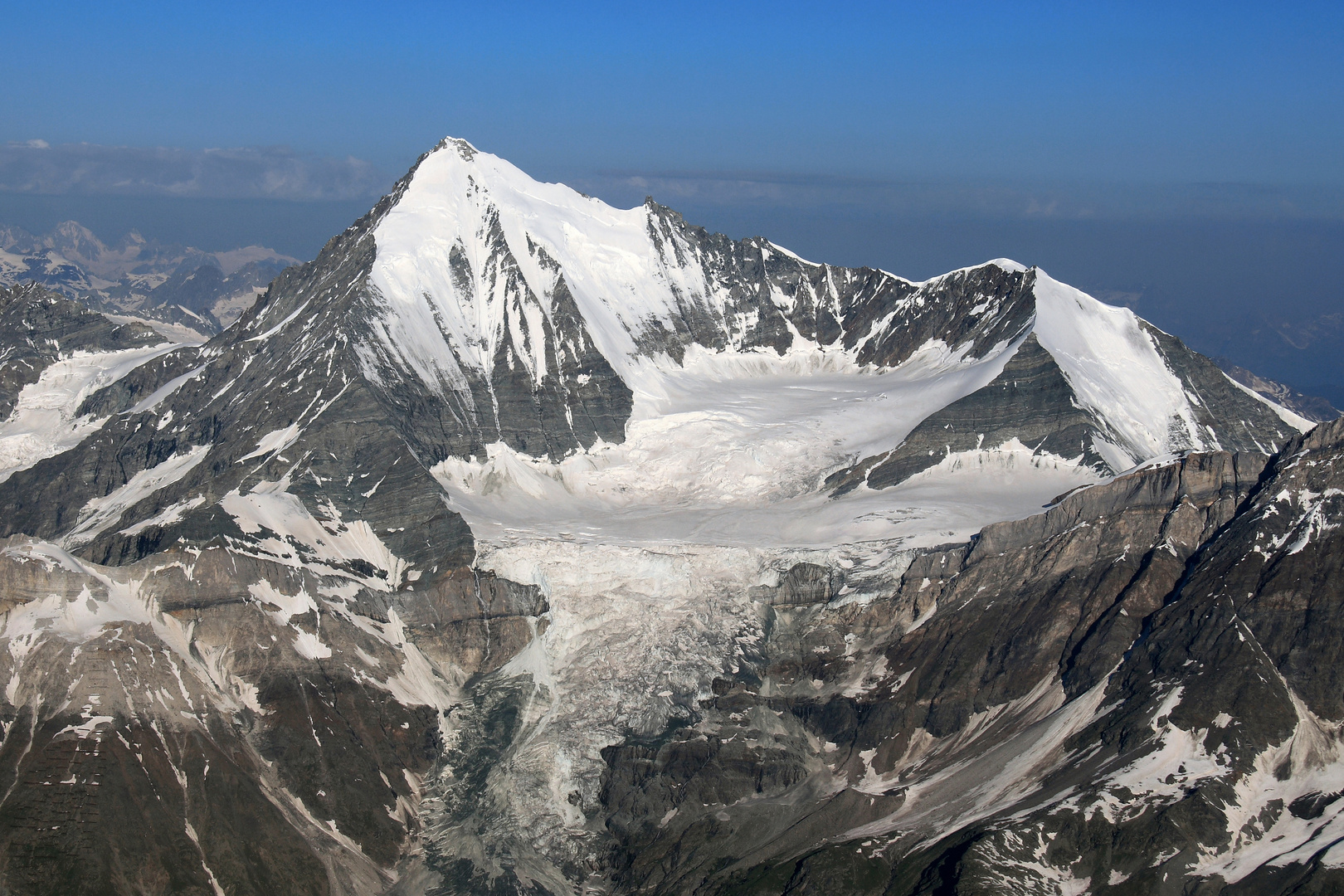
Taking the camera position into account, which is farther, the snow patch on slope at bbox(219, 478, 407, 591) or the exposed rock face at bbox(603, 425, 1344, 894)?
the snow patch on slope at bbox(219, 478, 407, 591)

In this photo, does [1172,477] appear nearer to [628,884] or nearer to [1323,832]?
[1323,832]

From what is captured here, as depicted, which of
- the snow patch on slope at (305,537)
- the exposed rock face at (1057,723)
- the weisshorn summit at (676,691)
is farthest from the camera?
the snow patch on slope at (305,537)

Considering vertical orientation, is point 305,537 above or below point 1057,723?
above

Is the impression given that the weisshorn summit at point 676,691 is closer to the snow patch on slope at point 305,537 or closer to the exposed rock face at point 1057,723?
the exposed rock face at point 1057,723

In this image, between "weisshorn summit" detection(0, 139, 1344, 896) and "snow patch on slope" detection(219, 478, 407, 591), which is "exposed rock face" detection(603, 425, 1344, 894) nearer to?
"weisshorn summit" detection(0, 139, 1344, 896)

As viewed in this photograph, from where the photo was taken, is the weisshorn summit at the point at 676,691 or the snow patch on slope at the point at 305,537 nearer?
the weisshorn summit at the point at 676,691

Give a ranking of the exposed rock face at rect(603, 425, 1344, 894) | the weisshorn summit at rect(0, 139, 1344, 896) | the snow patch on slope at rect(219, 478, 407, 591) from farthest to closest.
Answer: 1. the snow patch on slope at rect(219, 478, 407, 591)
2. the weisshorn summit at rect(0, 139, 1344, 896)
3. the exposed rock face at rect(603, 425, 1344, 894)

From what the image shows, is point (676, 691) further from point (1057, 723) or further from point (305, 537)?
point (305, 537)

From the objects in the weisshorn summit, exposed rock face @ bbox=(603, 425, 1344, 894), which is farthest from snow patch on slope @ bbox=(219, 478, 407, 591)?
exposed rock face @ bbox=(603, 425, 1344, 894)

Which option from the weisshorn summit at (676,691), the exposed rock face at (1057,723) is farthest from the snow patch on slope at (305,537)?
the exposed rock face at (1057,723)

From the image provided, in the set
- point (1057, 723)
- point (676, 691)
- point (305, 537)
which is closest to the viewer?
point (1057, 723)

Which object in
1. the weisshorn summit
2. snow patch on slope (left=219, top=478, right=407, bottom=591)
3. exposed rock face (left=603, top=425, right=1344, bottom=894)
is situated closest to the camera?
exposed rock face (left=603, top=425, right=1344, bottom=894)

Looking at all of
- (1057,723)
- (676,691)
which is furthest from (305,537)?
(1057,723)
